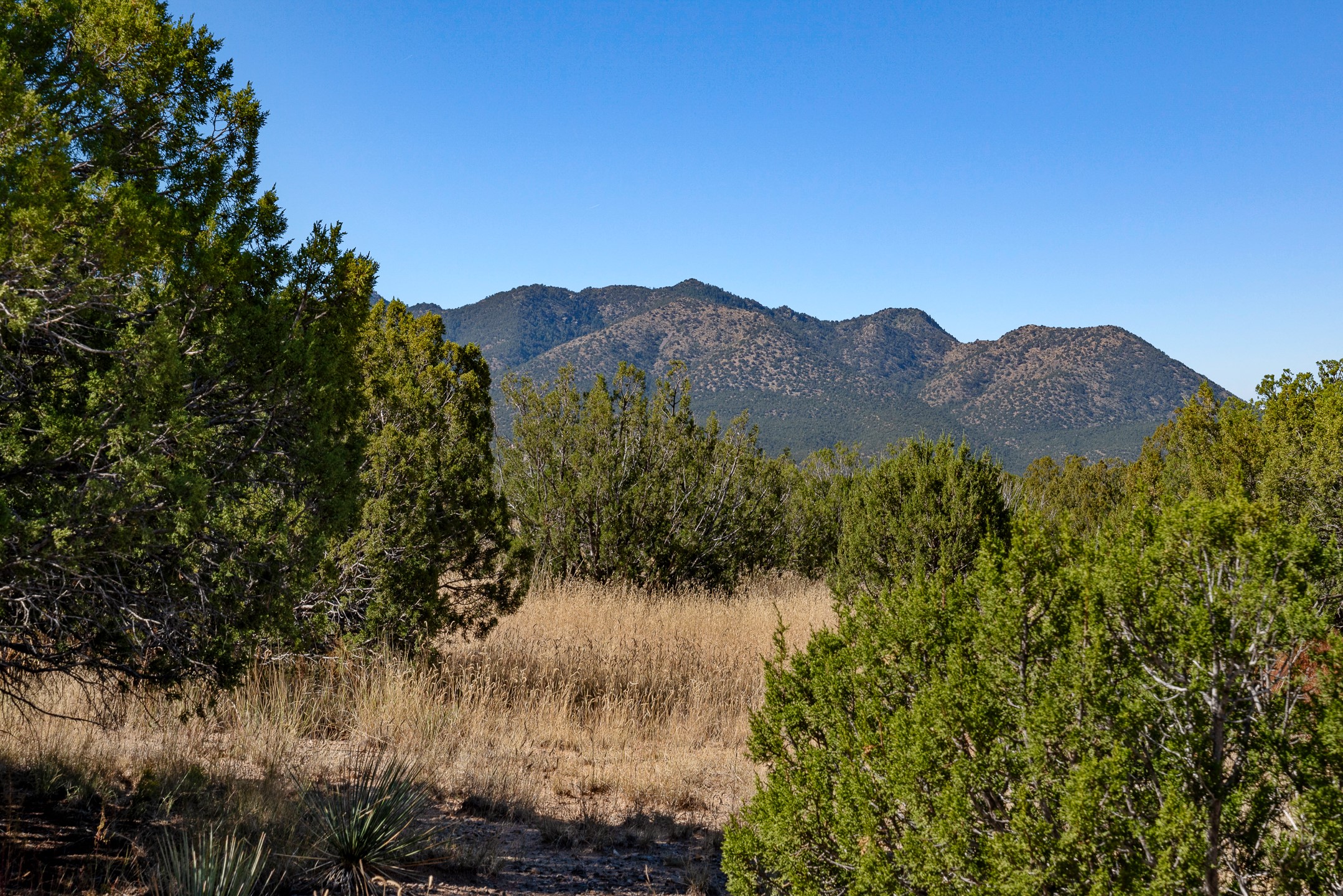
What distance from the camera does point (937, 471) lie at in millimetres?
8305

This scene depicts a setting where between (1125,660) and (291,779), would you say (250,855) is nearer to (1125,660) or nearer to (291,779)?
(291,779)

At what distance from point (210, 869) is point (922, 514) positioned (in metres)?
7.16

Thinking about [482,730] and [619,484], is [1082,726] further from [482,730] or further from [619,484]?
[619,484]

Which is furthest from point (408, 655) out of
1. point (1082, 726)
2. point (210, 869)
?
point (1082, 726)

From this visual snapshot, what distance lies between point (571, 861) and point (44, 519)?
3.02 metres

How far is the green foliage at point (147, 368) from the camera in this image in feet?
8.71

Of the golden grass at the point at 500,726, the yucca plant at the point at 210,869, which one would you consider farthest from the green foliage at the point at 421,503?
the yucca plant at the point at 210,869

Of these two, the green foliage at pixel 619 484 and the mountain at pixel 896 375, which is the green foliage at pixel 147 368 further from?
the mountain at pixel 896 375

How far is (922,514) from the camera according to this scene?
840 cm

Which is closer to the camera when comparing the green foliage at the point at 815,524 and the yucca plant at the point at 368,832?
the yucca plant at the point at 368,832

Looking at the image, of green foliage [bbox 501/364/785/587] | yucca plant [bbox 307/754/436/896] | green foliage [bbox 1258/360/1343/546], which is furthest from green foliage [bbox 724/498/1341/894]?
green foliage [bbox 501/364/785/587]

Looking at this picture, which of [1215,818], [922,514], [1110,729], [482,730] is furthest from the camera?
[922,514]

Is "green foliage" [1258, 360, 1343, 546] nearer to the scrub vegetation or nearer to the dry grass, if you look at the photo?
the scrub vegetation

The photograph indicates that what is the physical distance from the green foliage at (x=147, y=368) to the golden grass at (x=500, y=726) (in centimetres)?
88
